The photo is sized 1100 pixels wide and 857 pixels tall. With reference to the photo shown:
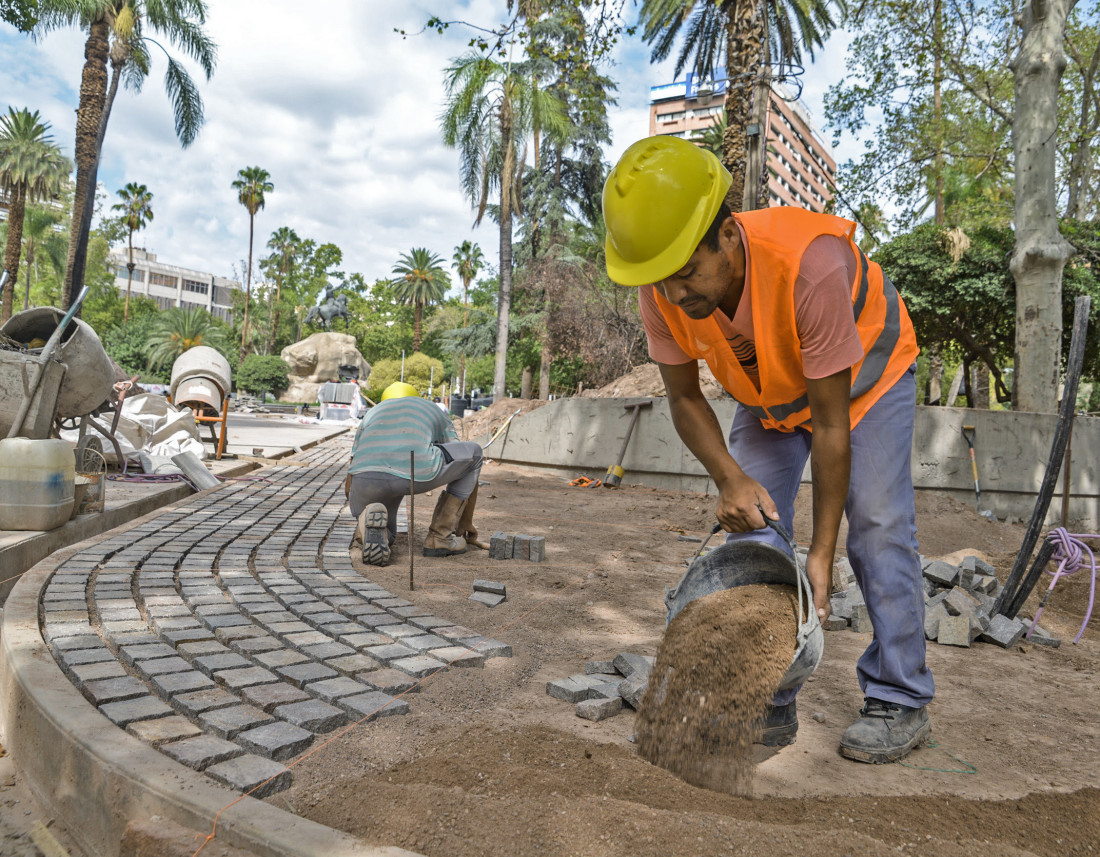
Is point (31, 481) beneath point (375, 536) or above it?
above

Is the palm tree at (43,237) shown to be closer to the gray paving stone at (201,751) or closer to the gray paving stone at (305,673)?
the gray paving stone at (305,673)

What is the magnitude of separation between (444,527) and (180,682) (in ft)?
8.74

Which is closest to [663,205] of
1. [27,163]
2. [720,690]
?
[720,690]

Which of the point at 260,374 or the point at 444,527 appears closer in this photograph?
the point at 444,527

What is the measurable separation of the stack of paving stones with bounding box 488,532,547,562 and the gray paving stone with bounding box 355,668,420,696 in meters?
2.36

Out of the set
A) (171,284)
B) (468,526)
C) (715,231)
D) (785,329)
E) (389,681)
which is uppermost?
(171,284)

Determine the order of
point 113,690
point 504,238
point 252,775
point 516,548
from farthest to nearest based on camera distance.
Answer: point 504,238 → point 516,548 → point 113,690 → point 252,775

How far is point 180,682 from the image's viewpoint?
7.97 feet

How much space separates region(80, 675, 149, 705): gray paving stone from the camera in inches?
88.4

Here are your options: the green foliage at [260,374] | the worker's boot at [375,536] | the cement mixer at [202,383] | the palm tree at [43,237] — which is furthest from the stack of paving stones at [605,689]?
the palm tree at [43,237]

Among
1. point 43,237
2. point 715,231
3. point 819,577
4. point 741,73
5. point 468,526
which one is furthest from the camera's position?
point 43,237

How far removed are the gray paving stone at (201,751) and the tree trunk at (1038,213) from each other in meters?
10.1

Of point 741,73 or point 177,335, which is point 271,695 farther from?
point 177,335

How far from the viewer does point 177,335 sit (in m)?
38.4
